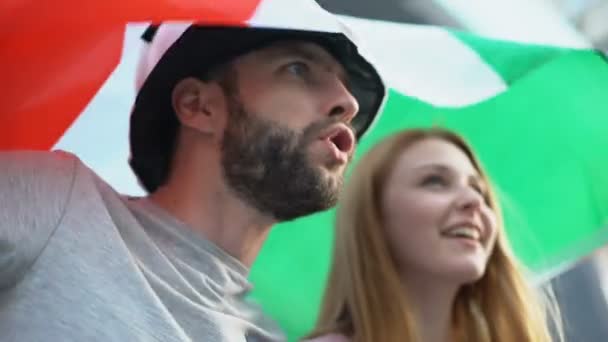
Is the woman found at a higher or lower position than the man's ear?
lower

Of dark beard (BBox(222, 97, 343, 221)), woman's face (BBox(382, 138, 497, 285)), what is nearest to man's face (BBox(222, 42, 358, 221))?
dark beard (BBox(222, 97, 343, 221))

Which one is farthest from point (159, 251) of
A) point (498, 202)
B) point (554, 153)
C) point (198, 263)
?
point (554, 153)

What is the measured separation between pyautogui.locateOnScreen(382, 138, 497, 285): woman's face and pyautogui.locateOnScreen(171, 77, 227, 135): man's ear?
8.6 inches

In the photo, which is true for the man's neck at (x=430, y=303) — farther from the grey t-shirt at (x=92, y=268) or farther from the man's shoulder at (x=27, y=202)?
the man's shoulder at (x=27, y=202)

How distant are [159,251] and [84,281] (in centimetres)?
8

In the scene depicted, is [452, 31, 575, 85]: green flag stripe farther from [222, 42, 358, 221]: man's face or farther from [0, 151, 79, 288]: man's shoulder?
[0, 151, 79, 288]: man's shoulder

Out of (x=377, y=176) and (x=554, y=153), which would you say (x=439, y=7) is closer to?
(x=377, y=176)

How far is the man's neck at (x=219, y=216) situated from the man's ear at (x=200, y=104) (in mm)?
55

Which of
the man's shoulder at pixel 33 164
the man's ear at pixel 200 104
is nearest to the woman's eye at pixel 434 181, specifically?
the man's ear at pixel 200 104

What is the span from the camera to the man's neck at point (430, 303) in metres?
0.87

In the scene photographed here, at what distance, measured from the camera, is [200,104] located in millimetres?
765

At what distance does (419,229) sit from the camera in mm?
844

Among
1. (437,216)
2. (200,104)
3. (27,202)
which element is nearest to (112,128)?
(200,104)

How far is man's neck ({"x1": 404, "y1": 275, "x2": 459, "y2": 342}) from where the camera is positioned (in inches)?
34.4
